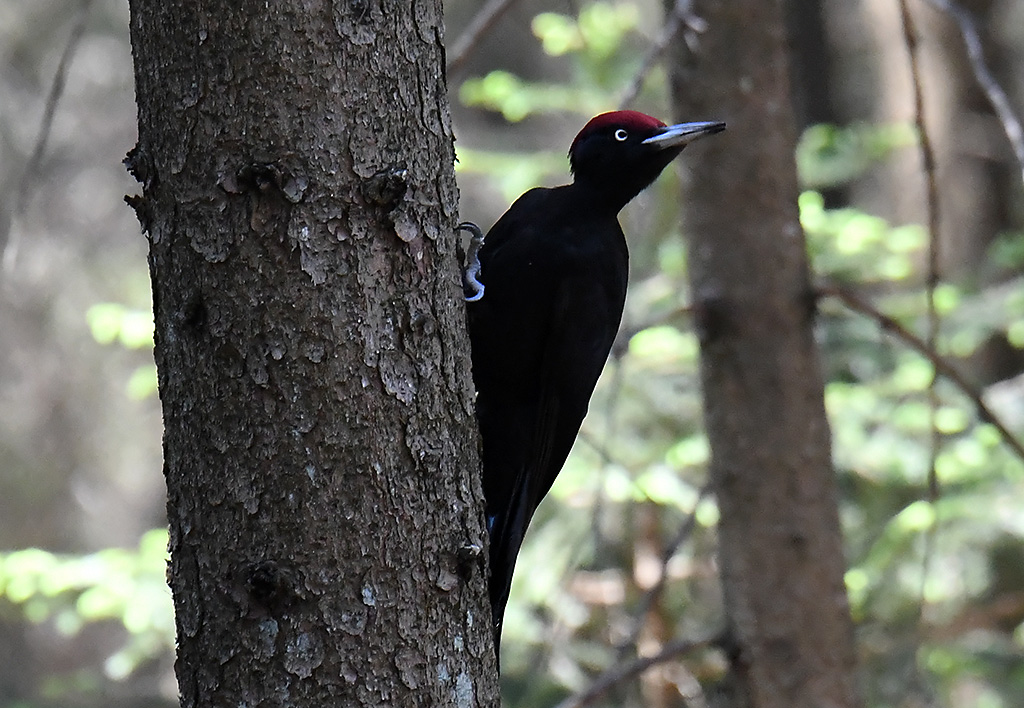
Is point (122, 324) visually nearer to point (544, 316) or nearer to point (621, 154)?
point (544, 316)

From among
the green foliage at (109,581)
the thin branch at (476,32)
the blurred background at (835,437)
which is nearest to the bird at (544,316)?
the blurred background at (835,437)

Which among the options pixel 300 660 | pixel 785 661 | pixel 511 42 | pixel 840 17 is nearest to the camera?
pixel 300 660

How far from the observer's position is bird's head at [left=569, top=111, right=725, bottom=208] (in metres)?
3.09

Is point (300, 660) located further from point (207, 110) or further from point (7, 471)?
point (7, 471)

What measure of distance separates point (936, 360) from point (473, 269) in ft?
4.20

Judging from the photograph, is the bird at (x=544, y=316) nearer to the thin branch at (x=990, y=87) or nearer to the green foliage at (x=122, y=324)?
the thin branch at (x=990, y=87)

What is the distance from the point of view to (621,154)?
3.12m

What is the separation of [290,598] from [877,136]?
155 inches

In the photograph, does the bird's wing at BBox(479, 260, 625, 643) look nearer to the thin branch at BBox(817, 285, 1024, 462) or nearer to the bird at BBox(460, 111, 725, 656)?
the bird at BBox(460, 111, 725, 656)

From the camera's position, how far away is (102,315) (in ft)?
12.9

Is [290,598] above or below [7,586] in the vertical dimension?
below

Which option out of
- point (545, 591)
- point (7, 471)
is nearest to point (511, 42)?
point (7, 471)

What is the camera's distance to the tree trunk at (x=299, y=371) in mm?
1605

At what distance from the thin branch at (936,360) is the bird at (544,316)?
0.65 m
